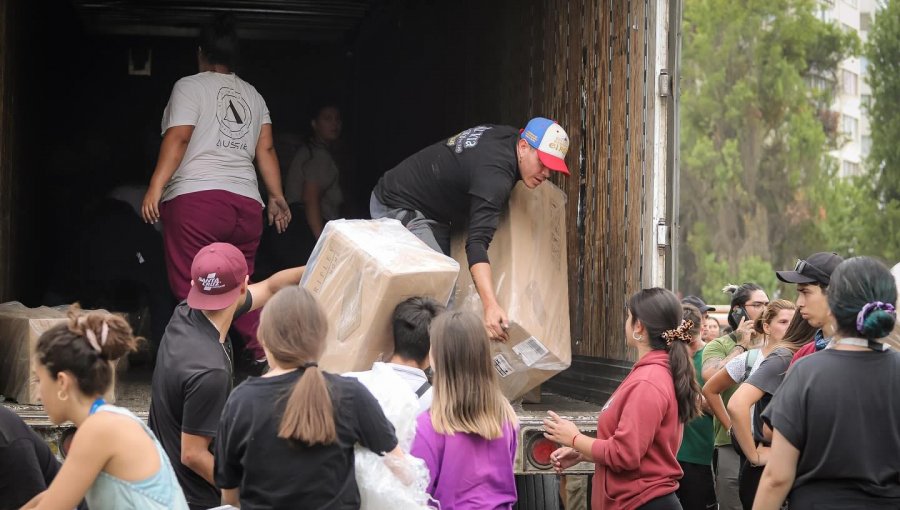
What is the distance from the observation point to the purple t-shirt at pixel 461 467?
3.51m

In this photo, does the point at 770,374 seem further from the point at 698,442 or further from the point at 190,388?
the point at 190,388

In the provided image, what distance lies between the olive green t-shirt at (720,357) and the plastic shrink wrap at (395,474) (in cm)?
253

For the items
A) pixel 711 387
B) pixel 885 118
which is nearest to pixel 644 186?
pixel 711 387

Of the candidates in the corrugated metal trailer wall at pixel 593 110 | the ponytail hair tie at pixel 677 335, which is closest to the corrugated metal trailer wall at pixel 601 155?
the corrugated metal trailer wall at pixel 593 110

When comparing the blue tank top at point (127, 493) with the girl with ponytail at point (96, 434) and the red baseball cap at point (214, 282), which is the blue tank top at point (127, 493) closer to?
the girl with ponytail at point (96, 434)

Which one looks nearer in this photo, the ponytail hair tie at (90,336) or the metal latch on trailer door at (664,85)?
the ponytail hair tie at (90,336)

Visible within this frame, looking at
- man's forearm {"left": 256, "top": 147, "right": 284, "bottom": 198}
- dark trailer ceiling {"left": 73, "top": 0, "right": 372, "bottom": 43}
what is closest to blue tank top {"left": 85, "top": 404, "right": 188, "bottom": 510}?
man's forearm {"left": 256, "top": 147, "right": 284, "bottom": 198}

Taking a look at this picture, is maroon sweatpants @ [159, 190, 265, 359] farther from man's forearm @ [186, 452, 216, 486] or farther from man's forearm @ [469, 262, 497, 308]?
man's forearm @ [186, 452, 216, 486]

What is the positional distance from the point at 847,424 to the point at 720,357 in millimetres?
2467

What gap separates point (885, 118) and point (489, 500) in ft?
76.2

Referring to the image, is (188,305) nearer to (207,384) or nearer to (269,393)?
(207,384)

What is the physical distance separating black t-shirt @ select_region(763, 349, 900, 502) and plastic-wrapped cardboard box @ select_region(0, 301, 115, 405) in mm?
2792

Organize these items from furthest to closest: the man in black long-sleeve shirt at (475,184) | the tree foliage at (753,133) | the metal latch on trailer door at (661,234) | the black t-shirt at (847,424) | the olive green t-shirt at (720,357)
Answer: the tree foliage at (753,133)
the olive green t-shirt at (720,357)
the metal latch on trailer door at (661,234)
the man in black long-sleeve shirt at (475,184)
the black t-shirt at (847,424)

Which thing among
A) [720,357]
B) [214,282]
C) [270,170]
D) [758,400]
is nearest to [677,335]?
[758,400]
